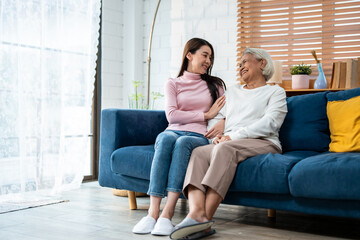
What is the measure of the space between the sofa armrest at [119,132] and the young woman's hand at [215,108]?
491 mm

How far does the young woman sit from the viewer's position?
2.42 metres

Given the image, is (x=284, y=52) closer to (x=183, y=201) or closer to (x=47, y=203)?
(x=183, y=201)

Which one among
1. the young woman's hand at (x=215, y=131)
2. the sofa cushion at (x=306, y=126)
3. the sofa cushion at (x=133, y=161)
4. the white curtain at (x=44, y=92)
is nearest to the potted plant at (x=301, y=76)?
the sofa cushion at (x=306, y=126)

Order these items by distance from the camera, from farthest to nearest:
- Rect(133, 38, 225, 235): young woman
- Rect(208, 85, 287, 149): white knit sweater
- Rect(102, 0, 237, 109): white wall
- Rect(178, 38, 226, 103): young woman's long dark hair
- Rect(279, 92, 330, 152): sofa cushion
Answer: Rect(102, 0, 237, 109): white wall → Rect(178, 38, 226, 103): young woman's long dark hair → Rect(279, 92, 330, 152): sofa cushion → Rect(208, 85, 287, 149): white knit sweater → Rect(133, 38, 225, 235): young woman

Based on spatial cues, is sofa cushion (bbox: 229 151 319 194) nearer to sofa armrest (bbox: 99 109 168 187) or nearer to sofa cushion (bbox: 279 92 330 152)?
sofa cushion (bbox: 279 92 330 152)

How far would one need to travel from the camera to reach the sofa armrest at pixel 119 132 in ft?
9.92

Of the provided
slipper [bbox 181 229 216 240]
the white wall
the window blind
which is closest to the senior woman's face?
slipper [bbox 181 229 216 240]

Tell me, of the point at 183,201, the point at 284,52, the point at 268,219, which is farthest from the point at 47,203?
the point at 284,52

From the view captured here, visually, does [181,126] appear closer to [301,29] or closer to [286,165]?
[286,165]

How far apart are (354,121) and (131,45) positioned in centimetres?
282

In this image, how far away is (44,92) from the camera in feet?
11.6

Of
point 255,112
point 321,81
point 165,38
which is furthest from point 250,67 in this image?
point 165,38

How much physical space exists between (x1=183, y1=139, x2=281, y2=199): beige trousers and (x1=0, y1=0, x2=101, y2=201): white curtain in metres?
1.57

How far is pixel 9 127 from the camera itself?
10.8 ft
